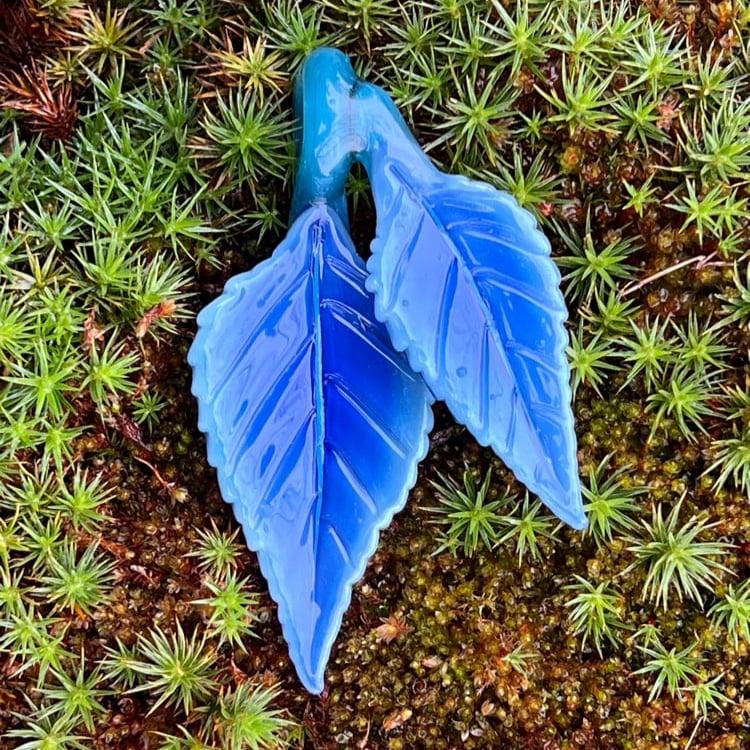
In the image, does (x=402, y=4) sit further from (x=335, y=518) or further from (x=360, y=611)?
(x=360, y=611)

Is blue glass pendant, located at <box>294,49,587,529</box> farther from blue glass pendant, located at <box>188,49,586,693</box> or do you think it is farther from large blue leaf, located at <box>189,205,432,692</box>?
large blue leaf, located at <box>189,205,432,692</box>

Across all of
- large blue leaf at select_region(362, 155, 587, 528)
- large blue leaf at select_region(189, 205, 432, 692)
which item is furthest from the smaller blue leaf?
large blue leaf at select_region(189, 205, 432, 692)

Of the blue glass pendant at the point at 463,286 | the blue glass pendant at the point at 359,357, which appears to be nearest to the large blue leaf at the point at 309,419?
the blue glass pendant at the point at 359,357

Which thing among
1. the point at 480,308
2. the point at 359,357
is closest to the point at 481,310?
the point at 480,308

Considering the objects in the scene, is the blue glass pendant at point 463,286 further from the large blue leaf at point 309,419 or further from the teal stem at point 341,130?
the large blue leaf at point 309,419

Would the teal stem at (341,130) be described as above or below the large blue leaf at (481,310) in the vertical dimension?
above

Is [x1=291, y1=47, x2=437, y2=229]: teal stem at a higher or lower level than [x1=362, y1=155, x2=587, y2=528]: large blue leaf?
higher
